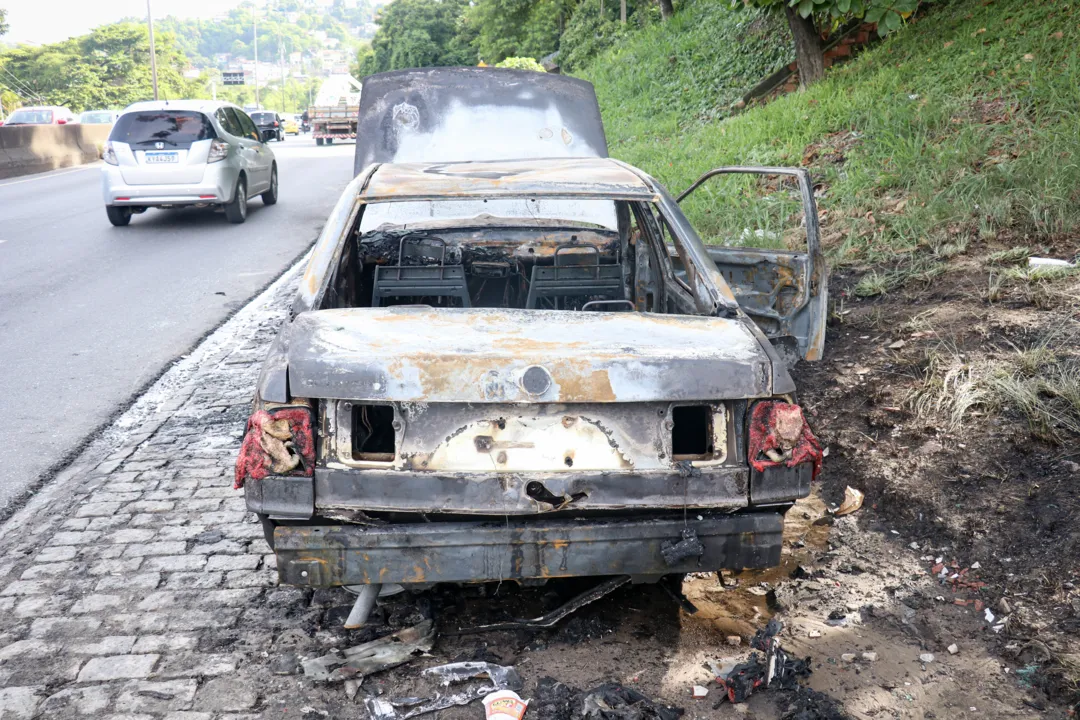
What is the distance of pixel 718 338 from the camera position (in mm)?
3062

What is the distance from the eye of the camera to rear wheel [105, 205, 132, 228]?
12752mm

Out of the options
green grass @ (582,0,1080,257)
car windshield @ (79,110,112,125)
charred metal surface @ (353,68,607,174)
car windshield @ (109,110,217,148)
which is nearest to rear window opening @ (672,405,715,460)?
green grass @ (582,0,1080,257)

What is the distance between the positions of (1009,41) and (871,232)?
3650mm

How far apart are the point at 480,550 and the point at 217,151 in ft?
37.3

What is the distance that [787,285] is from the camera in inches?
195

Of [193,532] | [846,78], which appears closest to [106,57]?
[846,78]

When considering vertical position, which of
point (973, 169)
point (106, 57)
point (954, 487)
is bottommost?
point (954, 487)

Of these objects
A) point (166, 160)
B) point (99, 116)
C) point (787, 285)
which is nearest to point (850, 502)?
point (787, 285)

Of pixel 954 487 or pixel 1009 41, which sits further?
pixel 1009 41

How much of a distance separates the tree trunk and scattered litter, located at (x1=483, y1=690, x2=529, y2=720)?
10.2m

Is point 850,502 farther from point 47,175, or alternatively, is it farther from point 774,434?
point 47,175

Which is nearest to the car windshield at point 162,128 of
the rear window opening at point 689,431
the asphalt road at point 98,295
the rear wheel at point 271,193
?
the asphalt road at point 98,295

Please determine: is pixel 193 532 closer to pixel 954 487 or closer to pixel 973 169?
pixel 954 487

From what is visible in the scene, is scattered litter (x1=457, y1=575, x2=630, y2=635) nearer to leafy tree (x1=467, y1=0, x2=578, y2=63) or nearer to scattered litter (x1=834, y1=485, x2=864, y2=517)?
scattered litter (x1=834, y1=485, x2=864, y2=517)
